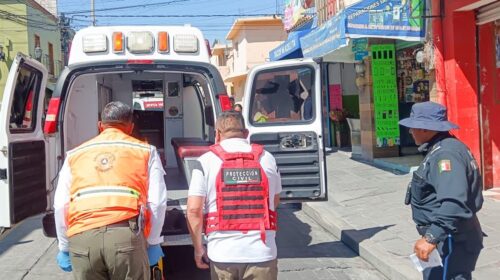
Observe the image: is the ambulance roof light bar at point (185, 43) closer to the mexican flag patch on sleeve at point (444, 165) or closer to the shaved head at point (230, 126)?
the shaved head at point (230, 126)

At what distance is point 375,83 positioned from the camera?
1373 cm

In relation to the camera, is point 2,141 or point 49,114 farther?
point 49,114

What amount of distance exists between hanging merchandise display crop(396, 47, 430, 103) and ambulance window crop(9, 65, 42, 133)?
8.69 metres

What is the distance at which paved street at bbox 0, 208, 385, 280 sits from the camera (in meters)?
6.20

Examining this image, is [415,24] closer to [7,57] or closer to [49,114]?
[49,114]

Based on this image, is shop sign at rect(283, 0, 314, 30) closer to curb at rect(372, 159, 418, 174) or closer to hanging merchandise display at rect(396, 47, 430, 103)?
hanging merchandise display at rect(396, 47, 430, 103)

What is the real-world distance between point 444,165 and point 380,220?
15.9ft

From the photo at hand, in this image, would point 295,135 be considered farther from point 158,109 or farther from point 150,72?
point 158,109

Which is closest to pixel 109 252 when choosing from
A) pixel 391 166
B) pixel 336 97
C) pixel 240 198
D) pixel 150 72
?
pixel 240 198

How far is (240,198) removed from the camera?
11.0ft

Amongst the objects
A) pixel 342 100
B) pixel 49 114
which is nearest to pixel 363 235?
pixel 49 114

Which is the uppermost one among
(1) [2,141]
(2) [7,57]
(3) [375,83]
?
(2) [7,57]

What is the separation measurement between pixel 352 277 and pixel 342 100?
12672 millimetres

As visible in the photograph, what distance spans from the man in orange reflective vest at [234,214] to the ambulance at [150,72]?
6.90 ft
